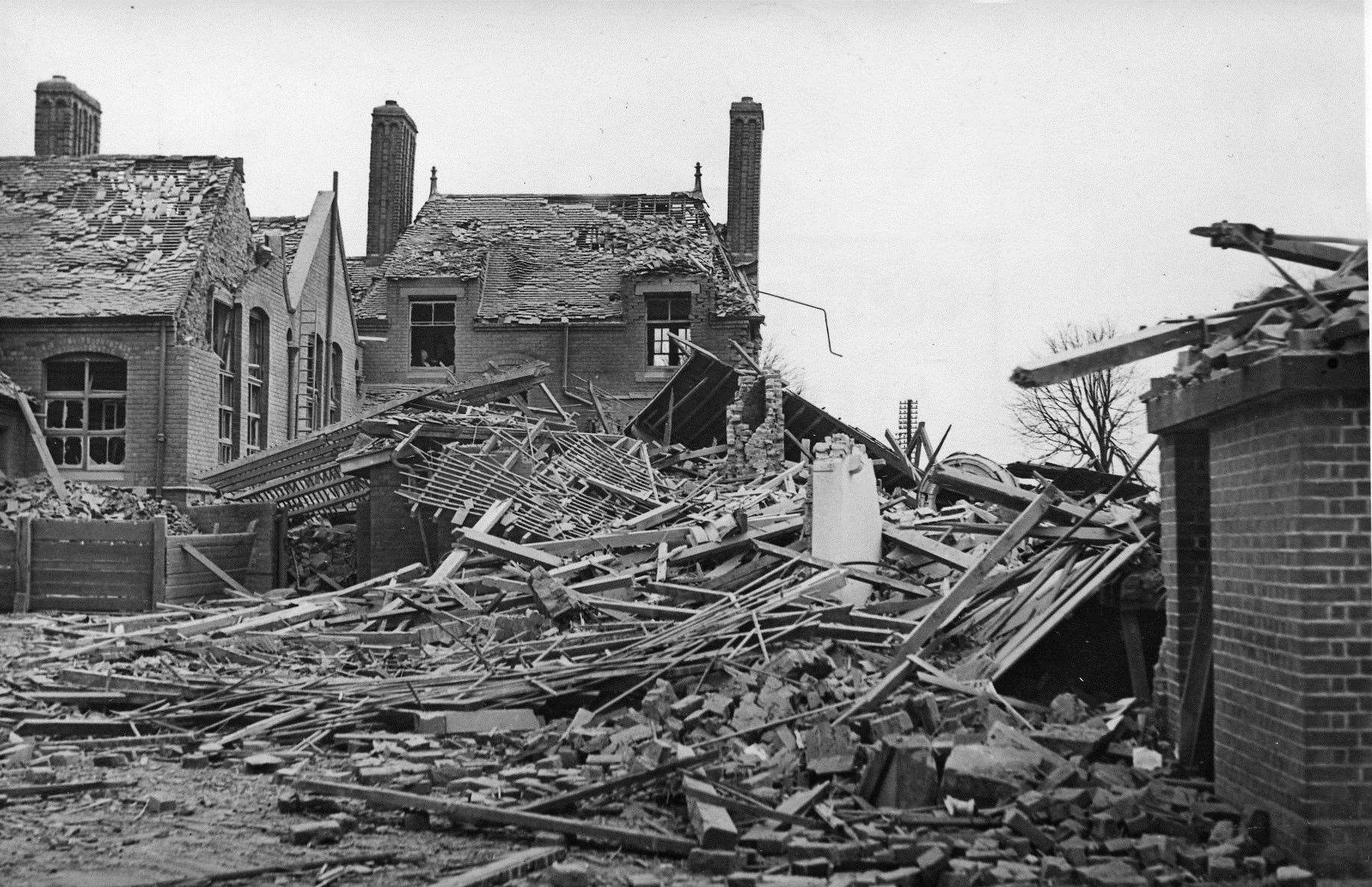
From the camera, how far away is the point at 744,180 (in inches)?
1014

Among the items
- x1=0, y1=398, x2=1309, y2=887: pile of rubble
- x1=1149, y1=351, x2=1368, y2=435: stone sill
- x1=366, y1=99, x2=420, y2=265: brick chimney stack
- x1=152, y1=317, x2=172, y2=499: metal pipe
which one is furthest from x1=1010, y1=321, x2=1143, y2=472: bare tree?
x1=1149, y1=351, x2=1368, y2=435: stone sill

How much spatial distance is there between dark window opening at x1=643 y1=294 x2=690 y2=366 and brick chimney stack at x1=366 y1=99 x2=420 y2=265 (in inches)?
247

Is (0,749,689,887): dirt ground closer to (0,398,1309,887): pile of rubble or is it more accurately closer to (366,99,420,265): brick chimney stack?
(0,398,1309,887): pile of rubble

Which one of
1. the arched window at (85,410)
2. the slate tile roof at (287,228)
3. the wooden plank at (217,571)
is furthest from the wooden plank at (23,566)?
the slate tile roof at (287,228)

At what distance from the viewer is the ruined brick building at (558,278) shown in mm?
24188

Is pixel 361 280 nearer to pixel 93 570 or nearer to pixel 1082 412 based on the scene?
pixel 93 570

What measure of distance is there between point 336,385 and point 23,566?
430 inches

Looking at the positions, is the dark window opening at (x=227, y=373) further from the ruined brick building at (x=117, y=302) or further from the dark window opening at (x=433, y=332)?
the dark window opening at (x=433, y=332)

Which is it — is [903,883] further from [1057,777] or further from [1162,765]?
[1162,765]

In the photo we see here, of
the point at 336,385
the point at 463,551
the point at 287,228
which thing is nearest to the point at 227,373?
the point at 287,228

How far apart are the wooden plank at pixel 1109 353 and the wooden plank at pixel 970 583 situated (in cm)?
278

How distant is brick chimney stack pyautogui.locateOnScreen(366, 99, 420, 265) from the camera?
2520 centimetres

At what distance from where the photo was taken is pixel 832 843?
554 centimetres

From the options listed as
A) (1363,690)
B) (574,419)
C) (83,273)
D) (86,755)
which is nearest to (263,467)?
(83,273)
